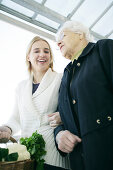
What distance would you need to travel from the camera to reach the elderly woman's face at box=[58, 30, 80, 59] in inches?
61.4

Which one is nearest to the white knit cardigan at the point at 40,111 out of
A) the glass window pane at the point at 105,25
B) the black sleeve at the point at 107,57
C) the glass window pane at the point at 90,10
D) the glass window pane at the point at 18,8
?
the black sleeve at the point at 107,57

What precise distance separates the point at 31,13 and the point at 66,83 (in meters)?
1.79

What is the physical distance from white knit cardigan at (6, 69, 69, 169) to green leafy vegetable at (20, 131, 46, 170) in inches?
2.2

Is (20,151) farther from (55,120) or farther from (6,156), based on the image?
(55,120)

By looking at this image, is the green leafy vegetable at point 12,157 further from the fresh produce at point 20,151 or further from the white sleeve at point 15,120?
the white sleeve at point 15,120

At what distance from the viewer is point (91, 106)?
1.04 m

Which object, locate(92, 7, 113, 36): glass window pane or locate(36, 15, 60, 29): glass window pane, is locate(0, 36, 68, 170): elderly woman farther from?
locate(92, 7, 113, 36): glass window pane

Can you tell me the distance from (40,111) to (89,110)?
0.51m

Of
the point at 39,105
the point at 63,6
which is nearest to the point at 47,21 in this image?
the point at 63,6

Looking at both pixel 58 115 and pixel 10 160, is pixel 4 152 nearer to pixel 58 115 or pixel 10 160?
pixel 10 160

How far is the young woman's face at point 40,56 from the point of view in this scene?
1.75 meters

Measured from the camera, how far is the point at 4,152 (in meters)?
0.89

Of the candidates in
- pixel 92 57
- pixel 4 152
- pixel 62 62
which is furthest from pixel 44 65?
pixel 62 62

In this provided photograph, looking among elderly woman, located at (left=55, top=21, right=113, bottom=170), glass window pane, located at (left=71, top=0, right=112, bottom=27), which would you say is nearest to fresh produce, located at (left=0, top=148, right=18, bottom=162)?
elderly woman, located at (left=55, top=21, right=113, bottom=170)
